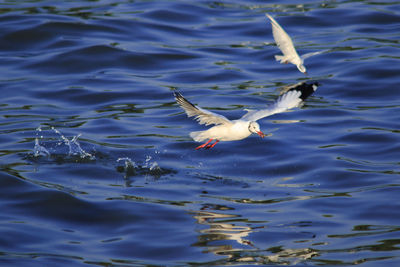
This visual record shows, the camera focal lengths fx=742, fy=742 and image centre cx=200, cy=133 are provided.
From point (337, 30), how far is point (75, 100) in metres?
7.80

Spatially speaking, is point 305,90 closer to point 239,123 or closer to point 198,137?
point 239,123

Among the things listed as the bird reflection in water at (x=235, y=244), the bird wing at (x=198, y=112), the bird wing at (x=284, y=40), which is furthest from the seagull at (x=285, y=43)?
the bird reflection in water at (x=235, y=244)

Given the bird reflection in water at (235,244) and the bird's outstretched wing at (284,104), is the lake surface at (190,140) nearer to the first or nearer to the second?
the bird reflection in water at (235,244)

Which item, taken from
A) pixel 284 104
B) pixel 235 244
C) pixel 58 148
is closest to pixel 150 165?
pixel 58 148

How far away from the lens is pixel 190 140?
12.9 meters

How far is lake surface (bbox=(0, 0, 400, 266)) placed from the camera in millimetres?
9000

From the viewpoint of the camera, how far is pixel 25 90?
15.5 metres

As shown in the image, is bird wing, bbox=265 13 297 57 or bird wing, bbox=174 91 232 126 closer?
bird wing, bbox=174 91 232 126

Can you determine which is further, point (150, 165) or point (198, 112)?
point (150, 165)

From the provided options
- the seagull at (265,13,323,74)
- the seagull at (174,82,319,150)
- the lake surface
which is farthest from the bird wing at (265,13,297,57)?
the seagull at (174,82,319,150)

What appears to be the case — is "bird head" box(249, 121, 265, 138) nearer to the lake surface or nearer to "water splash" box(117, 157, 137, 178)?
the lake surface

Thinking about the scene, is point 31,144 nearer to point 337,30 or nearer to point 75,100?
point 75,100

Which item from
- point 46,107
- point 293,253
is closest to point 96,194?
point 293,253

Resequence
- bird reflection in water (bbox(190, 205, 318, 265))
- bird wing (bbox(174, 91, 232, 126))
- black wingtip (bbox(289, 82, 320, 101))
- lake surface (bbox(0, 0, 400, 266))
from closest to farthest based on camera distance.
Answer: bird reflection in water (bbox(190, 205, 318, 265)) → lake surface (bbox(0, 0, 400, 266)) → bird wing (bbox(174, 91, 232, 126)) → black wingtip (bbox(289, 82, 320, 101))
